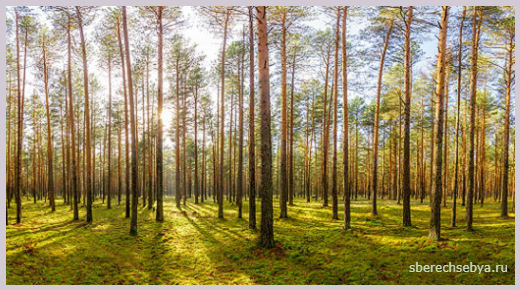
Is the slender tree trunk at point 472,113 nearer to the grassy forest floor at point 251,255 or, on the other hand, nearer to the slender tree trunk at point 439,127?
the grassy forest floor at point 251,255

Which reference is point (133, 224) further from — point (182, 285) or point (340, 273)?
point (340, 273)

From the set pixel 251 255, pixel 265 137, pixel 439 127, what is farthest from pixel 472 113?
pixel 251 255

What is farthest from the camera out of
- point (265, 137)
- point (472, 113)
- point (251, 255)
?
point (472, 113)

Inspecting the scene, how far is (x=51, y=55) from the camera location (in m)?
15.8

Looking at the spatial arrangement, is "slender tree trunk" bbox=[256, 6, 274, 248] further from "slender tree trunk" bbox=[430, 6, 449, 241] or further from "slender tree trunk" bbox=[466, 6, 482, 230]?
"slender tree trunk" bbox=[466, 6, 482, 230]

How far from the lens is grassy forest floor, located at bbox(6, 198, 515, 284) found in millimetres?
6918

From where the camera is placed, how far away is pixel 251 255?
8.59 metres

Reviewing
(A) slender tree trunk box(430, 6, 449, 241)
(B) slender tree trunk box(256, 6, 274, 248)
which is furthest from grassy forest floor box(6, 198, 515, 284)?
(B) slender tree trunk box(256, 6, 274, 248)

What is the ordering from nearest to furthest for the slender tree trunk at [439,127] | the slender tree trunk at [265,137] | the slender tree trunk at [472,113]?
the slender tree trunk at [439,127]
the slender tree trunk at [265,137]
the slender tree trunk at [472,113]

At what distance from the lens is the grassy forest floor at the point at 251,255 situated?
6918 mm

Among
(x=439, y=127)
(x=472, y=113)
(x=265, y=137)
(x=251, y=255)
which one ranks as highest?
(x=472, y=113)

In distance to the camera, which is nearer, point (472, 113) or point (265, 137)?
point (265, 137)

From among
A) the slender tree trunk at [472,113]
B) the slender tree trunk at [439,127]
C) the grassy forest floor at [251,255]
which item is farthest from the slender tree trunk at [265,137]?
the slender tree trunk at [472,113]

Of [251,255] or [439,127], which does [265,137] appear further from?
[439,127]
